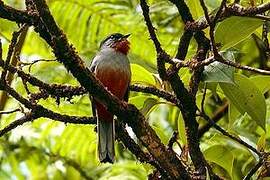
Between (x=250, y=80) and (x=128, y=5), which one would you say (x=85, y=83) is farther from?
(x=128, y=5)

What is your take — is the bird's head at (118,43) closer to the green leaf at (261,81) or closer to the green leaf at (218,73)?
the green leaf at (261,81)

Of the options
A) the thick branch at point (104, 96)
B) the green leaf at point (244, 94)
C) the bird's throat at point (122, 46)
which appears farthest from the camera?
the bird's throat at point (122, 46)

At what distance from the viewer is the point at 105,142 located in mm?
1503

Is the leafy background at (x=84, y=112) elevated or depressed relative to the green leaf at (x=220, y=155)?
elevated

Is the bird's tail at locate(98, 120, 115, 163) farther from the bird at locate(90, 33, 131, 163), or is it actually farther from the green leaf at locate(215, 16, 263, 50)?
the green leaf at locate(215, 16, 263, 50)

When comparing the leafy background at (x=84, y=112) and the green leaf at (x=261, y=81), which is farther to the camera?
the leafy background at (x=84, y=112)

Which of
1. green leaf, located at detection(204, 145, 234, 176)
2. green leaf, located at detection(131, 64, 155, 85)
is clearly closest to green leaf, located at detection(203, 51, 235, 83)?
green leaf, located at detection(131, 64, 155, 85)

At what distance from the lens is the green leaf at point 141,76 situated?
4.77ft

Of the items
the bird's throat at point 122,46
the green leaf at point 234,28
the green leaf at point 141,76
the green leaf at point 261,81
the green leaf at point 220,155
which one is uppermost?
the bird's throat at point 122,46

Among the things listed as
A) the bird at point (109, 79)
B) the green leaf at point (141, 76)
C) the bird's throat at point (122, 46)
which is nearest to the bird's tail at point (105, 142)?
the bird at point (109, 79)

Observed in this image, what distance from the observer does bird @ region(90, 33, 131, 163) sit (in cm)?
150

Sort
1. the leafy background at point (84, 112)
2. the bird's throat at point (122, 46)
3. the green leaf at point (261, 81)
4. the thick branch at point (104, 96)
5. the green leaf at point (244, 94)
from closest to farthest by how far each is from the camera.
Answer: the thick branch at point (104, 96) → the green leaf at point (244, 94) → the green leaf at point (261, 81) → the bird's throat at point (122, 46) → the leafy background at point (84, 112)

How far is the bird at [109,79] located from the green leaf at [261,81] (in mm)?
296

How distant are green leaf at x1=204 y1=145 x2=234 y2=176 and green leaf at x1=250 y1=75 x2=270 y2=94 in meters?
0.16
